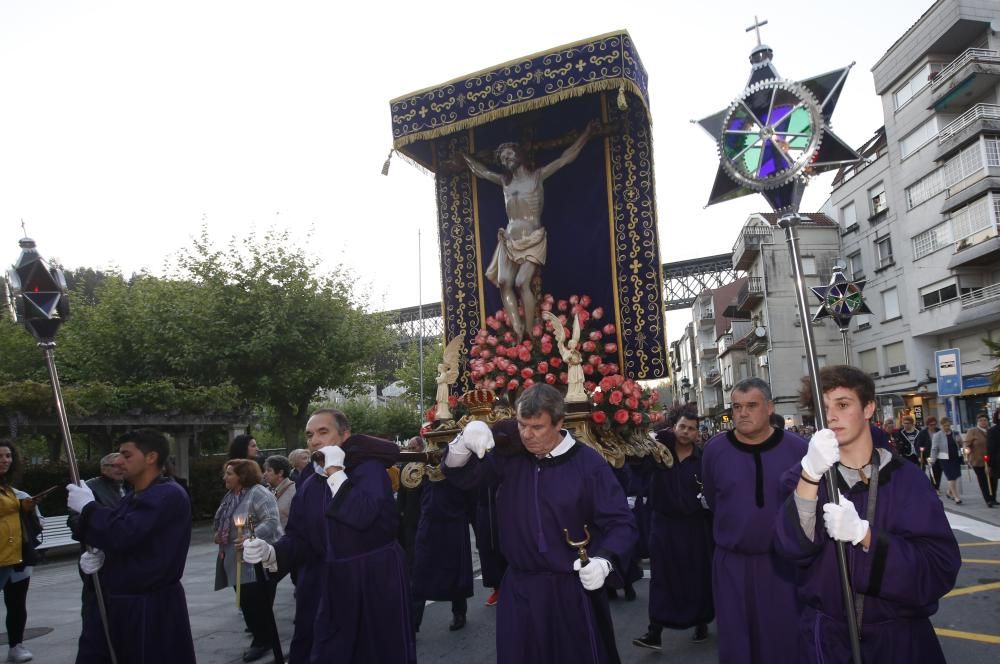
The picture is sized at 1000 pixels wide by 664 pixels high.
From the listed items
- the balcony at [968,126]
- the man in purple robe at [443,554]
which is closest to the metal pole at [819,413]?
the man in purple robe at [443,554]

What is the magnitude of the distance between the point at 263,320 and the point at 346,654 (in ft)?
62.0

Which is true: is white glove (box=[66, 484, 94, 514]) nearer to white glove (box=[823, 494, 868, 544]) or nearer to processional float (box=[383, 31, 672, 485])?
processional float (box=[383, 31, 672, 485])

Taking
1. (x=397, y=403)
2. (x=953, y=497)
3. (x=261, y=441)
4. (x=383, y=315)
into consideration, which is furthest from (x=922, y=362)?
(x=261, y=441)

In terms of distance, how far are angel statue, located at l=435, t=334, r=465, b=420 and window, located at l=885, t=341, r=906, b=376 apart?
30.0m

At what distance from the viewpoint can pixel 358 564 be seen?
4609 mm

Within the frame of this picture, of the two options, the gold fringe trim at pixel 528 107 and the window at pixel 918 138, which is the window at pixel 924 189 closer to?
the window at pixel 918 138

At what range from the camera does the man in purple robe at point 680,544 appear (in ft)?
20.6

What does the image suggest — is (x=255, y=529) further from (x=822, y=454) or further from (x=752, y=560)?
(x=822, y=454)

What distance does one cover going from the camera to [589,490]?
408 centimetres

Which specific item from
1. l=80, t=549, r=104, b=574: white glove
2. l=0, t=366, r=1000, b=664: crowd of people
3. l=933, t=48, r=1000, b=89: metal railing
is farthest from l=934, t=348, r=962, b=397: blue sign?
l=933, t=48, r=1000, b=89: metal railing

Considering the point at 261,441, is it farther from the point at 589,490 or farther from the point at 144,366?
the point at 589,490

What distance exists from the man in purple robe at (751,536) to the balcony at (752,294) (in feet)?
131

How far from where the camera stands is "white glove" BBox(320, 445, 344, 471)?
456 centimetres

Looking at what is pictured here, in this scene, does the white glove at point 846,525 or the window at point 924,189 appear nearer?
the white glove at point 846,525
